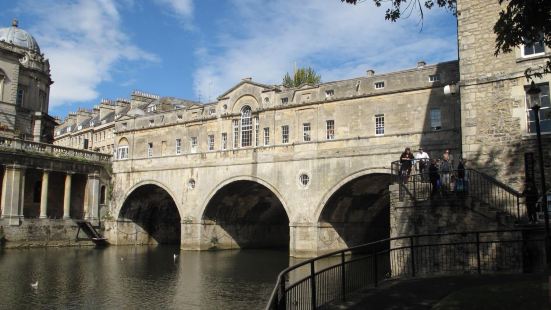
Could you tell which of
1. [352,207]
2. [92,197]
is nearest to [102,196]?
[92,197]

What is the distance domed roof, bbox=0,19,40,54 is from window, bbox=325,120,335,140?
3400 cm

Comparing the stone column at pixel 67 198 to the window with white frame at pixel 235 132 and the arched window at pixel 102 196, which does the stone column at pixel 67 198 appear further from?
the window with white frame at pixel 235 132

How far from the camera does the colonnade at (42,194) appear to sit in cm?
3275

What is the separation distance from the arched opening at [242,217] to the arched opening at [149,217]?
6.17 m

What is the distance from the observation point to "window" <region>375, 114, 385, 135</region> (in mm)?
25734

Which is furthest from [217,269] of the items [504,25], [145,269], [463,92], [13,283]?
[504,25]

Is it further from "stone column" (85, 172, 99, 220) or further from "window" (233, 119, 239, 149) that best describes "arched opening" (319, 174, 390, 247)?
"stone column" (85, 172, 99, 220)

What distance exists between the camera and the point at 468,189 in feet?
47.3

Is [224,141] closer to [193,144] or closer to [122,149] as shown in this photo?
[193,144]

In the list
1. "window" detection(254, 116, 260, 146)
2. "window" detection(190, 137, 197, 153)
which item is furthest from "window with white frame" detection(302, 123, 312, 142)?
"window" detection(190, 137, 197, 153)

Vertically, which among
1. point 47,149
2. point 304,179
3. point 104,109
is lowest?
point 304,179

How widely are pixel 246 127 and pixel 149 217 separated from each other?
12881 millimetres

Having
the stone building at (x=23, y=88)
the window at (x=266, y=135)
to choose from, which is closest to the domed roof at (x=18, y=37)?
the stone building at (x=23, y=88)

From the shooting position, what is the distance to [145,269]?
23047 millimetres
